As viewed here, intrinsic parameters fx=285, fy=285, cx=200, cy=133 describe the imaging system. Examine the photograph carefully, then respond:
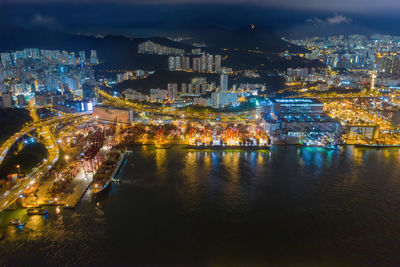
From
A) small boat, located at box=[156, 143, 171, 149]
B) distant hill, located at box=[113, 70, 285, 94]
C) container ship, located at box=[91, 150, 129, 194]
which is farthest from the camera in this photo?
distant hill, located at box=[113, 70, 285, 94]

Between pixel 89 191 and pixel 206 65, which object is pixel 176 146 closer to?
pixel 89 191

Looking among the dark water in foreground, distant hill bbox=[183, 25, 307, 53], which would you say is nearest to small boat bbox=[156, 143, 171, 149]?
the dark water in foreground

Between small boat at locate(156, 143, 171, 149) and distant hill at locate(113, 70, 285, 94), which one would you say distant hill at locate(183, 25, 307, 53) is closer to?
distant hill at locate(113, 70, 285, 94)

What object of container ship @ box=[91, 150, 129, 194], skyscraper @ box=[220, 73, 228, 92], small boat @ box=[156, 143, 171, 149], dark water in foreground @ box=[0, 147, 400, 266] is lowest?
dark water in foreground @ box=[0, 147, 400, 266]

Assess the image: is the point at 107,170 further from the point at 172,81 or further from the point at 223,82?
the point at 172,81

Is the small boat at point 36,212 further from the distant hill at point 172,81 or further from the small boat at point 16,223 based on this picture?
the distant hill at point 172,81

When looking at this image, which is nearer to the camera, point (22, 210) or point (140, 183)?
point (22, 210)

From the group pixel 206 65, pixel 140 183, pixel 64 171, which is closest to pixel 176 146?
pixel 140 183

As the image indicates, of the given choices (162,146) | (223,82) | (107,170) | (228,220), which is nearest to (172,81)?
(223,82)
